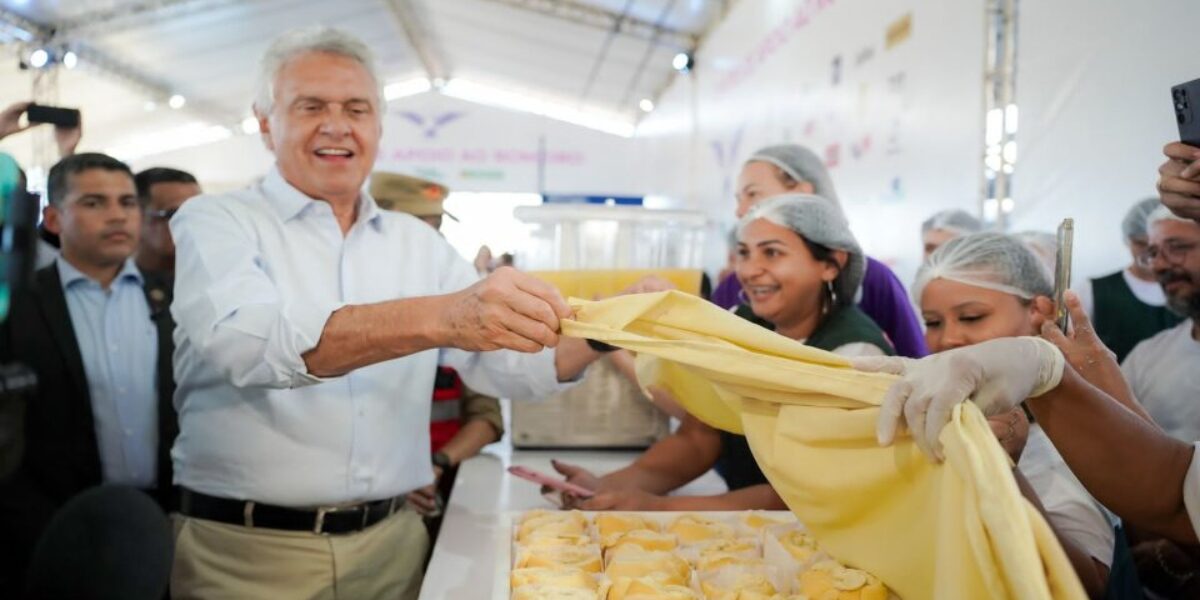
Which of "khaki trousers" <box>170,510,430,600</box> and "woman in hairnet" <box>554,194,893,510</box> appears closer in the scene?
"khaki trousers" <box>170,510,430,600</box>

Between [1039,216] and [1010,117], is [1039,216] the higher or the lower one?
the lower one

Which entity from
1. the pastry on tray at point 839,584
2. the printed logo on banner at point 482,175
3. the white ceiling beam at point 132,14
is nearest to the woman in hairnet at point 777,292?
the pastry on tray at point 839,584

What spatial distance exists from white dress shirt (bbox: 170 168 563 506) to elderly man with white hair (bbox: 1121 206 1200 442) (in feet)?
4.66

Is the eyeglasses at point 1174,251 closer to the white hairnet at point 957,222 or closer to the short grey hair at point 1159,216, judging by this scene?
the short grey hair at point 1159,216

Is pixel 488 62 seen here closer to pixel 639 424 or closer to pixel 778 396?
pixel 639 424

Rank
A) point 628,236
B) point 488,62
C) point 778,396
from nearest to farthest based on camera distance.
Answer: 1. point 778,396
2. point 628,236
3. point 488,62

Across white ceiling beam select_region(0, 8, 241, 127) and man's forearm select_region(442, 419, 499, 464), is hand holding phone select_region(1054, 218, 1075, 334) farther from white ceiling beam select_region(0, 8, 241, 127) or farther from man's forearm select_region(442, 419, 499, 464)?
white ceiling beam select_region(0, 8, 241, 127)

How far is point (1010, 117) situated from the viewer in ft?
10.7

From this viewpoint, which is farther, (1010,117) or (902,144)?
(902,144)

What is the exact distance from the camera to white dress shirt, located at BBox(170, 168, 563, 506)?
1601 mm

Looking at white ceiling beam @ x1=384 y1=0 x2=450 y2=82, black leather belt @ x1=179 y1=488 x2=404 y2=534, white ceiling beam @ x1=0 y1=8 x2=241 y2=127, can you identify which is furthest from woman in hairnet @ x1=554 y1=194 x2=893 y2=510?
white ceiling beam @ x1=384 y1=0 x2=450 y2=82

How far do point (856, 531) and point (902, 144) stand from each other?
337 centimetres

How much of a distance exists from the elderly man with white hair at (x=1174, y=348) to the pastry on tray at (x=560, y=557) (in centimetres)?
139

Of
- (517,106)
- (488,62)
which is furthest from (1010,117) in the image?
(517,106)
